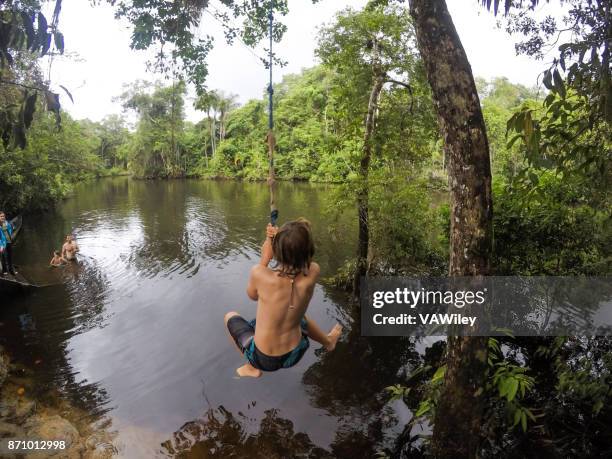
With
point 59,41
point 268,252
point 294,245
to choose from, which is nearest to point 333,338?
point 268,252

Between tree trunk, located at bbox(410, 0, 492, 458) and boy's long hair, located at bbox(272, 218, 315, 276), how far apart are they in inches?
42.4

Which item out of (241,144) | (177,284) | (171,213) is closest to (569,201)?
(177,284)

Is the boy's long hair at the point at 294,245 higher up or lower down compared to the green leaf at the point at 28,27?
lower down

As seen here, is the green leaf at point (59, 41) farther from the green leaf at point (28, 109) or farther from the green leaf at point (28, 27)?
the green leaf at point (28, 109)

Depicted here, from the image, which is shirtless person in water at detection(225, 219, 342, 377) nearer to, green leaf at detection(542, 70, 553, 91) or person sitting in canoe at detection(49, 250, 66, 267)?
green leaf at detection(542, 70, 553, 91)

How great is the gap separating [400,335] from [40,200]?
22702 mm

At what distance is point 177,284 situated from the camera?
11.5 metres

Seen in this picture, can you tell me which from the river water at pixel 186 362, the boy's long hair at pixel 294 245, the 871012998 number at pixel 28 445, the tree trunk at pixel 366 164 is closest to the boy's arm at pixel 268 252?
the boy's long hair at pixel 294 245

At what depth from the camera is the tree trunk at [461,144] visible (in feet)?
8.90

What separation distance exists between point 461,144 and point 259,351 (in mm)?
2384

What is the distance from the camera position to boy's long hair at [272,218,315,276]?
2881 millimetres

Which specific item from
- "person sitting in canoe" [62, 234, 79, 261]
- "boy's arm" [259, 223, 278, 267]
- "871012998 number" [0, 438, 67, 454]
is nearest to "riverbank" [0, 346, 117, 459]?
"871012998 number" [0, 438, 67, 454]

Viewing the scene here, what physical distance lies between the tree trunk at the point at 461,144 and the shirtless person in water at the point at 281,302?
111 centimetres

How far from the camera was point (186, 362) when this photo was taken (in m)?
7.18
